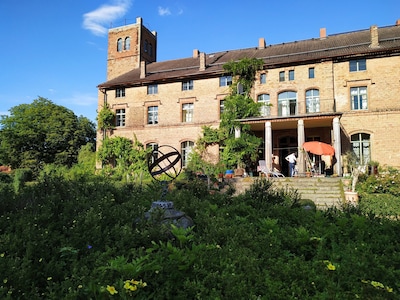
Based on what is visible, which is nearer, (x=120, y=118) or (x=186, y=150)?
(x=186, y=150)

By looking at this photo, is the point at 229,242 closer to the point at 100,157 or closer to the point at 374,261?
the point at 374,261

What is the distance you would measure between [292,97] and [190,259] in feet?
67.3

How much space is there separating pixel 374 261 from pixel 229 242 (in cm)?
171

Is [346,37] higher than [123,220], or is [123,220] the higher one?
[346,37]

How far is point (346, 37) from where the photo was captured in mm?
23703

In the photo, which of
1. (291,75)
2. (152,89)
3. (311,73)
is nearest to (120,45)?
(152,89)

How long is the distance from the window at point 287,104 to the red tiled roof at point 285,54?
7.68 feet

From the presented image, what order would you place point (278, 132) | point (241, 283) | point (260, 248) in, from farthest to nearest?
point (278, 132) < point (260, 248) < point (241, 283)

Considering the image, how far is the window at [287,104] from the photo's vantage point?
21547 millimetres

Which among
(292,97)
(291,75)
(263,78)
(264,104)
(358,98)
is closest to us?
(358,98)

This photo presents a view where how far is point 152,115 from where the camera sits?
2588 cm

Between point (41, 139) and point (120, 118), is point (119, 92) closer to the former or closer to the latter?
point (120, 118)

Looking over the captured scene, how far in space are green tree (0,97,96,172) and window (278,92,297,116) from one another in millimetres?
26260

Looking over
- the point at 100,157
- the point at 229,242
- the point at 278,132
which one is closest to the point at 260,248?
the point at 229,242
